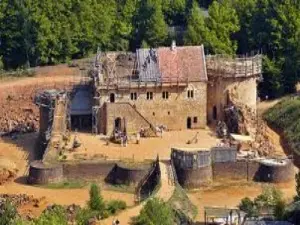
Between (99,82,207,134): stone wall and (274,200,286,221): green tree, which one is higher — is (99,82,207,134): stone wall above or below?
above

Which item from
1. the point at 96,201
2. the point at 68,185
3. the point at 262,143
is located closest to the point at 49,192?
the point at 68,185

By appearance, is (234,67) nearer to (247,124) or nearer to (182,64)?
(182,64)

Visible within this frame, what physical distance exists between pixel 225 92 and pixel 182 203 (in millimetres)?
14336

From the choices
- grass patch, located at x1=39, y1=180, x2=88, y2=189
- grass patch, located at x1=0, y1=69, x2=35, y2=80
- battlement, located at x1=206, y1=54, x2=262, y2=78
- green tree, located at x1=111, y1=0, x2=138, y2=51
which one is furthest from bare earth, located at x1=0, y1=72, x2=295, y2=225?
green tree, located at x1=111, y1=0, x2=138, y2=51

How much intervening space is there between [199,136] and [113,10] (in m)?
25.7

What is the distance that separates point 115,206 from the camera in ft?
180

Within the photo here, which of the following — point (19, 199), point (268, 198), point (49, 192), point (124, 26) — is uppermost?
point (124, 26)

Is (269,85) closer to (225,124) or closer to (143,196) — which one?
(225,124)

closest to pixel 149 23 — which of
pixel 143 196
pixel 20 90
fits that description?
pixel 20 90

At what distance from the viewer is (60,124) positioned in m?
67.9

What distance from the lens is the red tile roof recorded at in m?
68.5

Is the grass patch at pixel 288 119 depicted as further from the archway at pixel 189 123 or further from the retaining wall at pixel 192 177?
the retaining wall at pixel 192 177

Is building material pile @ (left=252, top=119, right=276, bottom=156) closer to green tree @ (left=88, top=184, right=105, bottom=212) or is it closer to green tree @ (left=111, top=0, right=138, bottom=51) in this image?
green tree @ (left=88, top=184, right=105, bottom=212)

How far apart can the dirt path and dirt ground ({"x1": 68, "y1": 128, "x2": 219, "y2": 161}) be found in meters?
2.48
